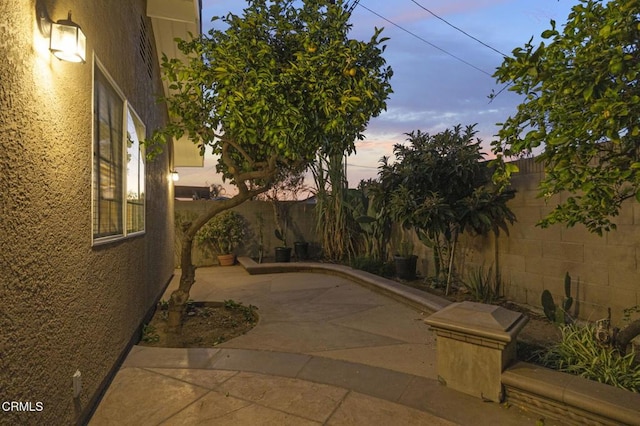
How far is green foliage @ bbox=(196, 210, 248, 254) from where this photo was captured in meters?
9.77

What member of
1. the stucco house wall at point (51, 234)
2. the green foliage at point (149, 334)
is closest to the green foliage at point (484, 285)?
the green foliage at point (149, 334)

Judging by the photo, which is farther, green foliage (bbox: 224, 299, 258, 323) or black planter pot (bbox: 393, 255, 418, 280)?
black planter pot (bbox: 393, 255, 418, 280)

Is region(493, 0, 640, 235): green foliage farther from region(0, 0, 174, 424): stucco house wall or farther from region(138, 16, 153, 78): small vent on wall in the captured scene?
region(138, 16, 153, 78): small vent on wall

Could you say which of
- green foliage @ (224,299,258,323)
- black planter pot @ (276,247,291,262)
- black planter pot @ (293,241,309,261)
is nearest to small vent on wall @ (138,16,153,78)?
green foliage @ (224,299,258,323)

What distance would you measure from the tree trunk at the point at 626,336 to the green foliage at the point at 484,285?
8.53 ft

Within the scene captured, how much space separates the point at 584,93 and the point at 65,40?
2.81 meters

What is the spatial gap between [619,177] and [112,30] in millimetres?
4020

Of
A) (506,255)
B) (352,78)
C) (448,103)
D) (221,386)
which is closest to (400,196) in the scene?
(506,255)

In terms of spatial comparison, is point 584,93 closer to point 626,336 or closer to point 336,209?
point 626,336

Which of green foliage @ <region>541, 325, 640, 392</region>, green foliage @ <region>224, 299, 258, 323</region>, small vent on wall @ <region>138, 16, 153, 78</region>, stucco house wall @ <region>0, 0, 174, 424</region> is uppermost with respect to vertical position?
small vent on wall @ <region>138, 16, 153, 78</region>

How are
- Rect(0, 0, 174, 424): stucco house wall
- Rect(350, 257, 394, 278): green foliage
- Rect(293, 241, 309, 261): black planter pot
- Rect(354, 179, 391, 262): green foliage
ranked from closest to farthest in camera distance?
1. Rect(0, 0, 174, 424): stucco house wall
2. Rect(350, 257, 394, 278): green foliage
3. Rect(354, 179, 391, 262): green foliage
4. Rect(293, 241, 309, 261): black planter pot

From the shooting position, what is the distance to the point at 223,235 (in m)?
9.83

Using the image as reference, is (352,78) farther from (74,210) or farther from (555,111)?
(74,210)

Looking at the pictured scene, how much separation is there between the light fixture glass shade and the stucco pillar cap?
2892mm
